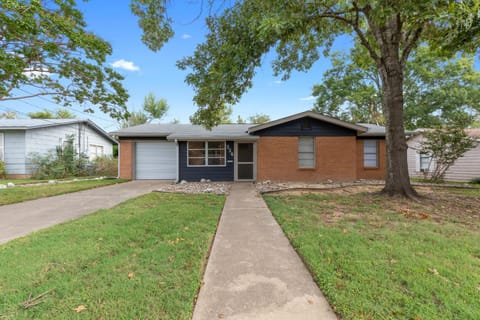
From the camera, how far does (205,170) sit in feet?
35.8

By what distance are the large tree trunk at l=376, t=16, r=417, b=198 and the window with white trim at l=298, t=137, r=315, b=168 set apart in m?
4.24

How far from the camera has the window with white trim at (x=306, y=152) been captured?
1092 cm

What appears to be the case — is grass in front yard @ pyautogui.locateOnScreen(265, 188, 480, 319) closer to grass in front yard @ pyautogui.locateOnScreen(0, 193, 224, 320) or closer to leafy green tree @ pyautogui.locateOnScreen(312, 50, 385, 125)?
grass in front yard @ pyautogui.locateOnScreen(0, 193, 224, 320)

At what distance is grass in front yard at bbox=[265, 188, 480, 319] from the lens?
6.06 ft

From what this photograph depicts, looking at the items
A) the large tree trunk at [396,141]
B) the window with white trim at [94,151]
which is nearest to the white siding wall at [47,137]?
the window with white trim at [94,151]

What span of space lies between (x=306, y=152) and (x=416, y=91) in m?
17.9

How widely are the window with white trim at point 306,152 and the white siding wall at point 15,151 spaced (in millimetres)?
16407

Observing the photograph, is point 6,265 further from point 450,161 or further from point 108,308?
point 450,161

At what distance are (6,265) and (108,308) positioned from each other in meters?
1.89

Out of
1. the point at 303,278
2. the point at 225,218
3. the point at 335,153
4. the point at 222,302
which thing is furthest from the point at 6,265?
the point at 335,153

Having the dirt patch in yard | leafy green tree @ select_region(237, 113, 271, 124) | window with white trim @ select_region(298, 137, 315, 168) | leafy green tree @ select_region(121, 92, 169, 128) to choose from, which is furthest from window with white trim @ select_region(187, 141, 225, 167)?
leafy green tree @ select_region(237, 113, 271, 124)

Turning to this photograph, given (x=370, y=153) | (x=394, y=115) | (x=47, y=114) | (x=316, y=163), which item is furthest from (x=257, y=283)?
(x=47, y=114)

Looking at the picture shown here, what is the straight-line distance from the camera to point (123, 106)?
679 centimetres

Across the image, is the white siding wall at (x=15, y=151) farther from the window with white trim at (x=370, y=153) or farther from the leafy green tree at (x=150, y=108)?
the window with white trim at (x=370, y=153)
